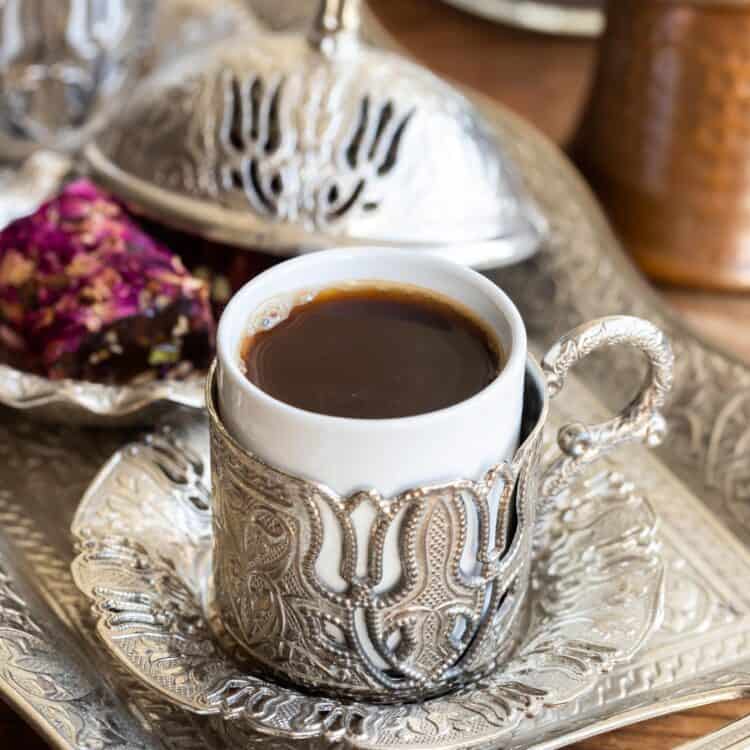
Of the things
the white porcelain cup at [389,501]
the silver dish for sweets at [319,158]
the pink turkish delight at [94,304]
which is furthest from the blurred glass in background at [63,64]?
the white porcelain cup at [389,501]

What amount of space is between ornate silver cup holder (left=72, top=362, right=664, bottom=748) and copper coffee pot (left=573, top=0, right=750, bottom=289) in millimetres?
327

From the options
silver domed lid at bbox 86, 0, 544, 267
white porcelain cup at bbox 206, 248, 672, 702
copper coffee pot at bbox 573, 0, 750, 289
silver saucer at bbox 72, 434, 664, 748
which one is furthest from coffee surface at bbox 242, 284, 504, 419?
copper coffee pot at bbox 573, 0, 750, 289

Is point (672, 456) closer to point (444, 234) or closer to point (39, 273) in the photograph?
point (444, 234)

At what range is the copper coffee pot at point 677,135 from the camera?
806 mm

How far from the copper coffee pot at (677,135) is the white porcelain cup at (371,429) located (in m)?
0.38

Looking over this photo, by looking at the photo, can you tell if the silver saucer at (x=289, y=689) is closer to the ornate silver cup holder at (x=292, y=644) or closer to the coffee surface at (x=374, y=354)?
the ornate silver cup holder at (x=292, y=644)

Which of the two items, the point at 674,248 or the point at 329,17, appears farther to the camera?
the point at 674,248

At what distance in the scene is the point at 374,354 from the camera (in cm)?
50

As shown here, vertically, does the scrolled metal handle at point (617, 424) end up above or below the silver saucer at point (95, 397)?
above

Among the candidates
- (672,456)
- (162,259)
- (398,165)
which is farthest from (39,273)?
(672,456)

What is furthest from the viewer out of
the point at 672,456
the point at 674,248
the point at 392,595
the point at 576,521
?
the point at 674,248

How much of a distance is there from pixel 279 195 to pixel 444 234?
4.1 inches

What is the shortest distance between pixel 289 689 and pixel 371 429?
138 mm

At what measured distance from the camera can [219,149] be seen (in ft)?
2.50
